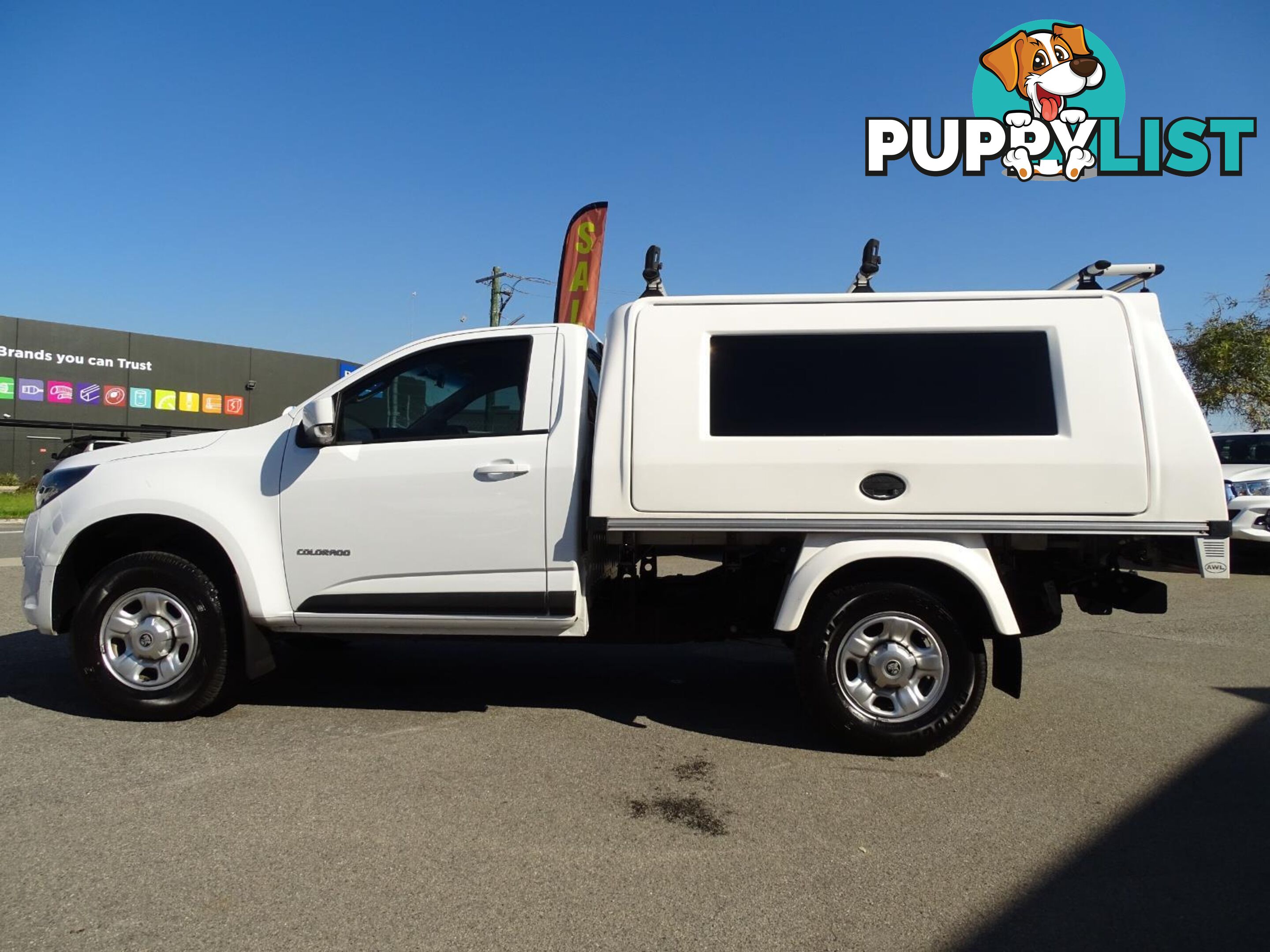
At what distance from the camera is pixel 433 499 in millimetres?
4820

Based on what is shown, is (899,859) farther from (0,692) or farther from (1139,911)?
(0,692)

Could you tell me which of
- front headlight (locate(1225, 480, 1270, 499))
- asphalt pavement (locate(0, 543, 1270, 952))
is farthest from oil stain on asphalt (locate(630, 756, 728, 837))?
front headlight (locate(1225, 480, 1270, 499))

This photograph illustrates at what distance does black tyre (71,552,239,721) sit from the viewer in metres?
4.94

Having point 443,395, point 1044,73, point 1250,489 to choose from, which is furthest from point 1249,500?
point 443,395

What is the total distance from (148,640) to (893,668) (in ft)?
12.6

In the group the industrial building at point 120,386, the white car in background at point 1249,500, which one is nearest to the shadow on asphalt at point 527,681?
the white car in background at point 1249,500

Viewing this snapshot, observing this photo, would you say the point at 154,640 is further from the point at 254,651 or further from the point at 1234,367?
the point at 1234,367

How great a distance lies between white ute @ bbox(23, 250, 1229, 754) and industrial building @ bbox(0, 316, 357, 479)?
22.7 metres

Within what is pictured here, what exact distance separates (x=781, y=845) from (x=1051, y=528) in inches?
77.1

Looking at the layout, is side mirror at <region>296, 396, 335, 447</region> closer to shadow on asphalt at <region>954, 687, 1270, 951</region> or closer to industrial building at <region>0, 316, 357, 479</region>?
shadow on asphalt at <region>954, 687, 1270, 951</region>

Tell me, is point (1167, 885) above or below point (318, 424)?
below

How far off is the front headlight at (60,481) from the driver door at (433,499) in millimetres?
1186

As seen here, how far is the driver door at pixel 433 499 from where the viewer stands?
189 inches

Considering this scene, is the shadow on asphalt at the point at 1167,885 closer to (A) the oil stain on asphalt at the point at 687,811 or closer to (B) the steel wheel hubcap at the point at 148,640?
(A) the oil stain on asphalt at the point at 687,811
